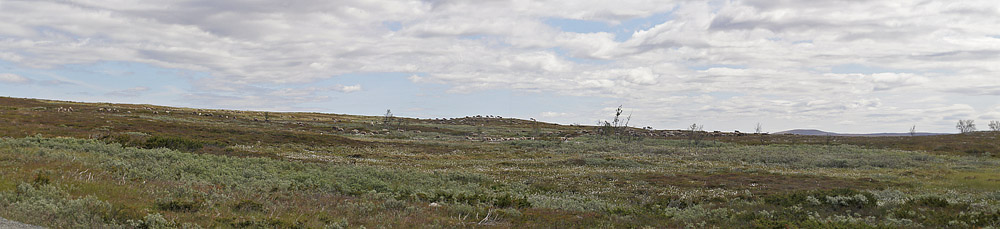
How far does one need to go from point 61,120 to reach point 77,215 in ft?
186

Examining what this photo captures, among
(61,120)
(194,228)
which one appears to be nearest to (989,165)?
(194,228)

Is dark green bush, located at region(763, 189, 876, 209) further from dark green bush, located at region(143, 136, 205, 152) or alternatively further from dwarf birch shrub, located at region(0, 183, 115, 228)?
dark green bush, located at region(143, 136, 205, 152)

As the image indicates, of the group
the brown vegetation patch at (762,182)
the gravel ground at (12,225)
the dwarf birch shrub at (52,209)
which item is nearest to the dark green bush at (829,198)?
the brown vegetation patch at (762,182)

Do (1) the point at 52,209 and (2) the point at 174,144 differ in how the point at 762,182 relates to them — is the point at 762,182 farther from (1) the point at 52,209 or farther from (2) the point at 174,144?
(2) the point at 174,144

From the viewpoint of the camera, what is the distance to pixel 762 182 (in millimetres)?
31172

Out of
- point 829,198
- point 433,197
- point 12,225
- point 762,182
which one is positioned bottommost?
point 433,197

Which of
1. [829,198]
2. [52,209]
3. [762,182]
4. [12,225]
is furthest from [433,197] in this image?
[762,182]

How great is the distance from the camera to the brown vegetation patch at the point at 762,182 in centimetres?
2836

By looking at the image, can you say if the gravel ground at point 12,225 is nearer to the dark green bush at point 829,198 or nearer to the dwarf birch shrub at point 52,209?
the dwarf birch shrub at point 52,209

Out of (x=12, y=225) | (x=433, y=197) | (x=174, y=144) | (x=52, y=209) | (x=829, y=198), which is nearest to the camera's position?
(x=12, y=225)

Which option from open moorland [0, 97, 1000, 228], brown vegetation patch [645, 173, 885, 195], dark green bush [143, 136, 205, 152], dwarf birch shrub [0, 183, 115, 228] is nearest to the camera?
dwarf birch shrub [0, 183, 115, 228]

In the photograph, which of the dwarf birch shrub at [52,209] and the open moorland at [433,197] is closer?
the dwarf birch shrub at [52,209]

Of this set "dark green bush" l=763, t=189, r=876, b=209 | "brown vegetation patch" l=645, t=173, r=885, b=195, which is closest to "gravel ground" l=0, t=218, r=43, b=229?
"dark green bush" l=763, t=189, r=876, b=209

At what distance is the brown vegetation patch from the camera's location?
28359mm
